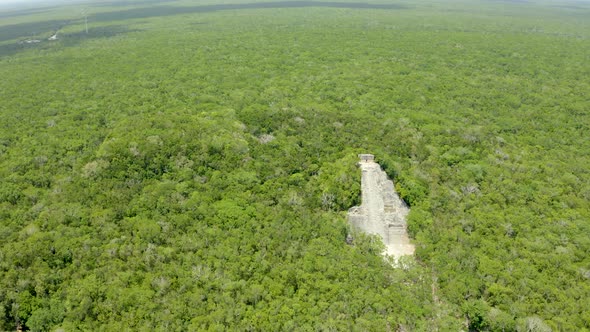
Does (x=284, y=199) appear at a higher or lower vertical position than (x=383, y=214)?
higher

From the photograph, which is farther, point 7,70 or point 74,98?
point 7,70

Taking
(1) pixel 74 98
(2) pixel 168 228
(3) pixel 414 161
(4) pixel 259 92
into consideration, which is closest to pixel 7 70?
(1) pixel 74 98

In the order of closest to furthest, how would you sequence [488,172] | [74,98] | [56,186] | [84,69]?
[56,186]
[488,172]
[74,98]
[84,69]

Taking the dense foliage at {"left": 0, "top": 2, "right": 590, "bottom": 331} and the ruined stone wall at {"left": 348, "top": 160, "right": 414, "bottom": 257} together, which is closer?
the dense foliage at {"left": 0, "top": 2, "right": 590, "bottom": 331}

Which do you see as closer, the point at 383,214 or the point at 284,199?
the point at 383,214

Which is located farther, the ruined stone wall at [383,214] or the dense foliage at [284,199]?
the ruined stone wall at [383,214]

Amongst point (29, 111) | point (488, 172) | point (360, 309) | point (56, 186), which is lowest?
point (360, 309)

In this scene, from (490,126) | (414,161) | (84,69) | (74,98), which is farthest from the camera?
(84,69)

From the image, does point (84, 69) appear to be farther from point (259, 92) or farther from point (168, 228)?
point (168, 228)
